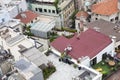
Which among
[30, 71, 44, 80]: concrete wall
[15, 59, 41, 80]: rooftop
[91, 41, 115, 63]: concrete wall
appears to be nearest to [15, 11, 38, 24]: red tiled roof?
[91, 41, 115, 63]: concrete wall

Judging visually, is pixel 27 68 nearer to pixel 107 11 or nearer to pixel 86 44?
pixel 86 44

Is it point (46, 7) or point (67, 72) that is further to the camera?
point (46, 7)

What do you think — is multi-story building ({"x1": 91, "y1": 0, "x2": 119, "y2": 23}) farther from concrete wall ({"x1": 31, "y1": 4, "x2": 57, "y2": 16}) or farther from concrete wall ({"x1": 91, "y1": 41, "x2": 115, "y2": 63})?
concrete wall ({"x1": 91, "y1": 41, "x2": 115, "y2": 63})

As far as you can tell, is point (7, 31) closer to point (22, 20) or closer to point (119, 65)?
point (22, 20)

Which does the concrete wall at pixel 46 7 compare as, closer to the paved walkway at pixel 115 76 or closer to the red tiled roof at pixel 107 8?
the red tiled roof at pixel 107 8

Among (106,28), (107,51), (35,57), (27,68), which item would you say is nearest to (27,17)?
(106,28)

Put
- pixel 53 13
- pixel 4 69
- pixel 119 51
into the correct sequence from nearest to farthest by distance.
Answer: pixel 4 69 → pixel 119 51 → pixel 53 13

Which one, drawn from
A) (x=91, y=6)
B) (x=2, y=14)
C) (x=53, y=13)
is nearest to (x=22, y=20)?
(x=2, y=14)
